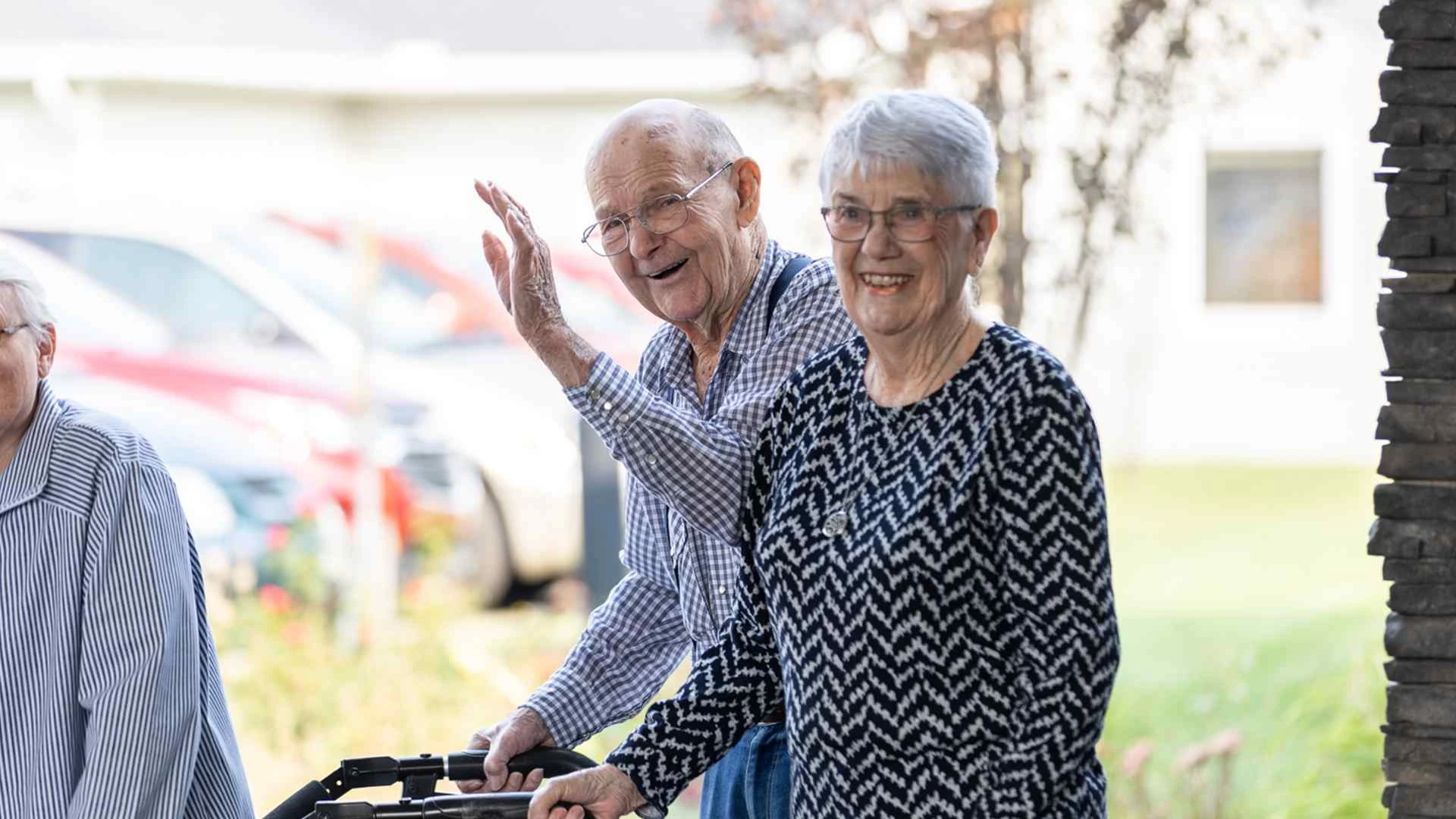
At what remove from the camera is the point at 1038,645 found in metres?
1.95

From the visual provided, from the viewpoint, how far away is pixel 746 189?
2516 mm

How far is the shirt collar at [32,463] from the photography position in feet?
8.35

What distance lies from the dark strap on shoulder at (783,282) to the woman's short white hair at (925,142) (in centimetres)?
46

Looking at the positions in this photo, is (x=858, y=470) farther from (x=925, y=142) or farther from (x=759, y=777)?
(x=759, y=777)

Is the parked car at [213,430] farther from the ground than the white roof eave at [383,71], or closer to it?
closer to it

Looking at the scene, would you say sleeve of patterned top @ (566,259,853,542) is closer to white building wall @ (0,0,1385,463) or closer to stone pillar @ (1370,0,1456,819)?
stone pillar @ (1370,0,1456,819)

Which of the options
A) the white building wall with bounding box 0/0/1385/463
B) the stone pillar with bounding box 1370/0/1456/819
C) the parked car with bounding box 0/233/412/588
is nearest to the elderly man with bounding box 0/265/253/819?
the stone pillar with bounding box 1370/0/1456/819

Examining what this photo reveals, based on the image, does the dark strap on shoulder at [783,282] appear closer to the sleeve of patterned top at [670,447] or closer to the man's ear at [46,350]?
the sleeve of patterned top at [670,447]

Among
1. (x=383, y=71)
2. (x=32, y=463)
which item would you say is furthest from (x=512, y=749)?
(x=383, y=71)

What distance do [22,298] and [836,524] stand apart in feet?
4.27

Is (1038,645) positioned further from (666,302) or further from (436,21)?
(436,21)

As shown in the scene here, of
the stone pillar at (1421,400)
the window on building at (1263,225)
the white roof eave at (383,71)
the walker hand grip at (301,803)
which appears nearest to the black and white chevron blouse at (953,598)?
the walker hand grip at (301,803)

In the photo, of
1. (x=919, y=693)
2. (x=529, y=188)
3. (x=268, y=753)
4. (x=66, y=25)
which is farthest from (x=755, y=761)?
(x=66, y=25)

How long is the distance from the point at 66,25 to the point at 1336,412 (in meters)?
7.35
